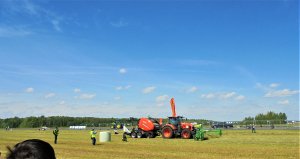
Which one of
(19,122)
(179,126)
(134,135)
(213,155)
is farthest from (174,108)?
(19,122)

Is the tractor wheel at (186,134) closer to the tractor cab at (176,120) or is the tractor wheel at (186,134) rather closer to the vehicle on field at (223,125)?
the tractor cab at (176,120)

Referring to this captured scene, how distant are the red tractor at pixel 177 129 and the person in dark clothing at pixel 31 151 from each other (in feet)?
103

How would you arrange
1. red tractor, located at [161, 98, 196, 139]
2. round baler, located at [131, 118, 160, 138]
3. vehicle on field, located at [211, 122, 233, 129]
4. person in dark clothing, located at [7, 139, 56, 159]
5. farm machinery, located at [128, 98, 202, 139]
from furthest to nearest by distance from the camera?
vehicle on field, located at [211, 122, 233, 129] < round baler, located at [131, 118, 160, 138] < farm machinery, located at [128, 98, 202, 139] < red tractor, located at [161, 98, 196, 139] < person in dark clothing, located at [7, 139, 56, 159]

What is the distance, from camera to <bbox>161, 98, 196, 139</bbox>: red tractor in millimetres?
Answer: 33531

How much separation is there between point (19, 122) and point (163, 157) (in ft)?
473

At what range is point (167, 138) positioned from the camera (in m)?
33.8

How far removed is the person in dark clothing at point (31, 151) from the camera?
2207 mm

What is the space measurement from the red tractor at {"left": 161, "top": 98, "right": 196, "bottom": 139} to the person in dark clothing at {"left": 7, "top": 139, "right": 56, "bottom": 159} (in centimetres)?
3150

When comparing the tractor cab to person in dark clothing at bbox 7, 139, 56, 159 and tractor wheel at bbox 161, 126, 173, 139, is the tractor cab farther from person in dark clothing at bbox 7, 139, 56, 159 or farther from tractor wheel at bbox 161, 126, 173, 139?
person in dark clothing at bbox 7, 139, 56, 159

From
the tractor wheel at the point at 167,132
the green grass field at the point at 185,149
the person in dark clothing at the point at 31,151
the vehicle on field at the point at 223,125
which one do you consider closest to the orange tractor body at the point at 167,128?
the tractor wheel at the point at 167,132

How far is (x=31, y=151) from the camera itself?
7.25 feet

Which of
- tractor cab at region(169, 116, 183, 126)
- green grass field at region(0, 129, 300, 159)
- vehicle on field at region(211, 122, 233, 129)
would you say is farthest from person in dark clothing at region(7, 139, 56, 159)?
vehicle on field at region(211, 122, 233, 129)

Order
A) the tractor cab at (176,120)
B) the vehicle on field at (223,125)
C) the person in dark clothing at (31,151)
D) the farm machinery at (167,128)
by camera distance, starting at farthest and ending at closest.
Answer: the vehicle on field at (223,125) < the tractor cab at (176,120) < the farm machinery at (167,128) < the person in dark clothing at (31,151)

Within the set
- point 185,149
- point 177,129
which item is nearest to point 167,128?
point 177,129
